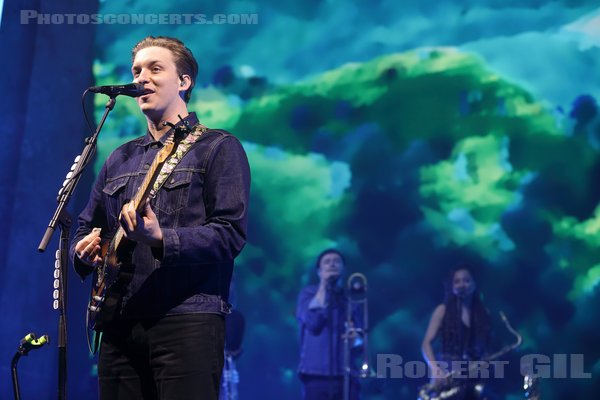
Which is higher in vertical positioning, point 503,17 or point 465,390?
point 503,17

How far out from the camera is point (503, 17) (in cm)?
741

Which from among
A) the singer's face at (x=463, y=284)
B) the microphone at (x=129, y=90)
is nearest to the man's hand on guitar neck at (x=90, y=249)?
the microphone at (x=129, y=90)

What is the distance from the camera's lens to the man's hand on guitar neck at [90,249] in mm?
2223

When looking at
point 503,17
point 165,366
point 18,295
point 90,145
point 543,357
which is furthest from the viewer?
point 503,17

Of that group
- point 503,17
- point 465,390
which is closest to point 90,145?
point 465,390

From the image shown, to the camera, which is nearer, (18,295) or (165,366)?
(165,366)

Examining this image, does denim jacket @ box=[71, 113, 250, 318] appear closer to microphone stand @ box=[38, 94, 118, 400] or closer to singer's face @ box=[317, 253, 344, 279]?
microphone stand @ box=[38, 94, 118, 400]

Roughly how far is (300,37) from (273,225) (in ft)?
6.60

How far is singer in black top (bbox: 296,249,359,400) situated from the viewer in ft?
20.2

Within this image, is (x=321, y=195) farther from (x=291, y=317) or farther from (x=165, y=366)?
(x=165, y=366)

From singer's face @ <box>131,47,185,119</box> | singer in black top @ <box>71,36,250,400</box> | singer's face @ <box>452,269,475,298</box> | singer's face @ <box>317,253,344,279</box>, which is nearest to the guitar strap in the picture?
singer in black top @ <box>71,36,250,400</box>

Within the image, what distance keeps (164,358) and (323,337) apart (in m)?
4.33

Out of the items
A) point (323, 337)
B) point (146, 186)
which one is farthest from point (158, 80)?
point (323, 337)

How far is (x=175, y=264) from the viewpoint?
204 cm
